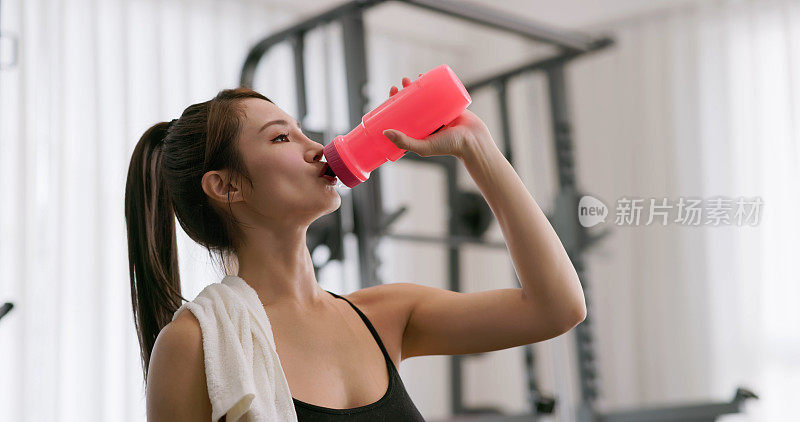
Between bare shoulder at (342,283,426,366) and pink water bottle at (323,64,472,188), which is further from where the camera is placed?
bare shoulder at (342,283,426,366)

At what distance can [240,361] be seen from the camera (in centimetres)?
77

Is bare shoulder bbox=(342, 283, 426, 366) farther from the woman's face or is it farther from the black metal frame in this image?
the black metal frame

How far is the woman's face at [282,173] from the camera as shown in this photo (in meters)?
0.86

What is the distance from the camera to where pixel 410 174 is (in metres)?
3.39

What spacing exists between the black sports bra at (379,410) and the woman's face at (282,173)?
0.58 ft

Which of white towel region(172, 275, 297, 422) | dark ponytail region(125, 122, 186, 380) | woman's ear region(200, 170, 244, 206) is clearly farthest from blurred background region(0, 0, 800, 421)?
white towel region(172, 275, 297, 422)

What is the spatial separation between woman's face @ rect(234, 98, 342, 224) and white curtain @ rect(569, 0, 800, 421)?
7.05 ft

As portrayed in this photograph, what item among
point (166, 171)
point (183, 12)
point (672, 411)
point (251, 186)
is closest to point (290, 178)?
point (251, 186)

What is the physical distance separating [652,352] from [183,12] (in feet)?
7.07

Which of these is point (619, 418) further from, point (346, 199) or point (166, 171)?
point (166, 171)

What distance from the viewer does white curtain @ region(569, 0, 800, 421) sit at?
2793 mm

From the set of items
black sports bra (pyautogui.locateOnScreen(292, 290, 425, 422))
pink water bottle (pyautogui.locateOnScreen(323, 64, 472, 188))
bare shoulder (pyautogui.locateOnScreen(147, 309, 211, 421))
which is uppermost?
pink water bottle (pyautogui.locateOnScreen(323, 64, 472, 188))

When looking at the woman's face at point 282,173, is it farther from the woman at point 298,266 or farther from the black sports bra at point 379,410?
the black sports bra at point 379,410

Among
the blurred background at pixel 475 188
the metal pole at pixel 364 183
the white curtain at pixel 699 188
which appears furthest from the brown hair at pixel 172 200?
the white curtain at pixel 699 188
